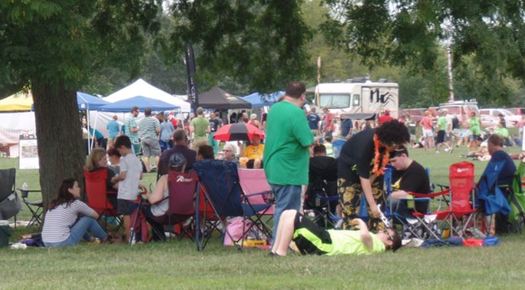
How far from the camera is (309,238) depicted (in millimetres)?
10930

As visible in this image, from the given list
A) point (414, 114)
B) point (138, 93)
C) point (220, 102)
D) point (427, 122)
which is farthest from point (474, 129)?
point (414, 114)

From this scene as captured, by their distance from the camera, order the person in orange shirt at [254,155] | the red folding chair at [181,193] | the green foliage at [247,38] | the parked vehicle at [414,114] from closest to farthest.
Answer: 1. the red folding chair at [181,193]
2. the green foliage at [247,38]
3. the person in orange shirt at [254,155]
4. the parked vehicle at [414,114]

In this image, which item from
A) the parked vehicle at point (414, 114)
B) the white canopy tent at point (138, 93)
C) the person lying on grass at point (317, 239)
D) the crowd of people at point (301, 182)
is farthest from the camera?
the parked vehicle at point (414, 114)

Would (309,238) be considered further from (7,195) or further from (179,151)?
(179,151)

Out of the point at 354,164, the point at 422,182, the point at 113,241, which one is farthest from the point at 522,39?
the point at 113,241

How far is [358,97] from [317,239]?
41.8 metres

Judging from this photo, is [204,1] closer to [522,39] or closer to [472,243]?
[522,39]

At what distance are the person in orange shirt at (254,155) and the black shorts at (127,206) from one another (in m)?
5.58

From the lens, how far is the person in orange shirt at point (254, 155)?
19359 mm

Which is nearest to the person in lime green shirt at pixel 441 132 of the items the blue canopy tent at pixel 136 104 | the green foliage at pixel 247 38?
the blue canopy tent at pixel 136 104

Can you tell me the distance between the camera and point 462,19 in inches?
518

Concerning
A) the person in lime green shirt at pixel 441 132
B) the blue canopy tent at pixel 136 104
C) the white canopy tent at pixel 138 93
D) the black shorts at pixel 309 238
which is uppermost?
the white canopy tent at pixel 138 93

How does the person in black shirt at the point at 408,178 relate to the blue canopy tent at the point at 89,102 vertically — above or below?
below

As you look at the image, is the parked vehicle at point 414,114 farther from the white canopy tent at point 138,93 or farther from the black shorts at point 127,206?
the black shorts at point 127,206
